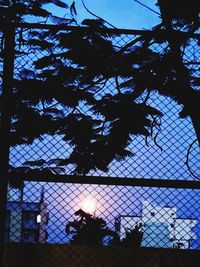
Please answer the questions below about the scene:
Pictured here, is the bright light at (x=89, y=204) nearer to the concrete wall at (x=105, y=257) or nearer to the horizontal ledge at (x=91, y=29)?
the concrete wall at (x=105, y=257)

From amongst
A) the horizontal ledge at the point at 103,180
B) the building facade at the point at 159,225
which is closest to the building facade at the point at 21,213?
the horizontal ledge at the point at 103,180

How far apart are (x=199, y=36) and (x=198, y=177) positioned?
1.39 meters

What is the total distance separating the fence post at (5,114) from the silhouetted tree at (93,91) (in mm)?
572

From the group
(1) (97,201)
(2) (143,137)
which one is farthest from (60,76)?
(1) (97,201)

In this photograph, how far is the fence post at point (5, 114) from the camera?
2787mm

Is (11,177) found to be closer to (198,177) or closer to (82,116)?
(82,116)

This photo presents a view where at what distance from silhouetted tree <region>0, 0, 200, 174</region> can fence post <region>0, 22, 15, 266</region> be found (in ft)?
1.88

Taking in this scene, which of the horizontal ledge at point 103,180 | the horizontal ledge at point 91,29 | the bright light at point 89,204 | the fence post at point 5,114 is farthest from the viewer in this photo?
the bright light at point 89,204

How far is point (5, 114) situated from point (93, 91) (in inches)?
43.8

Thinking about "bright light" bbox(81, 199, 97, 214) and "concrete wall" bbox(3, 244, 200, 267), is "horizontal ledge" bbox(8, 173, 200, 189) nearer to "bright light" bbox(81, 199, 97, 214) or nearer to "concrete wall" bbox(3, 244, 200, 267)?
"concrete wall" bbox(3, 244, 200, 267)

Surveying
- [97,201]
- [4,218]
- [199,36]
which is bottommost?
[4,218]

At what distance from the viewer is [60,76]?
3717mm

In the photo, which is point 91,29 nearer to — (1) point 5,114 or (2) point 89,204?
(1) point 5,114

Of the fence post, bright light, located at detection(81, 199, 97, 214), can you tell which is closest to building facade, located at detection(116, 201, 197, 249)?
bright light, located at detection(81, 199, 97, 214)
